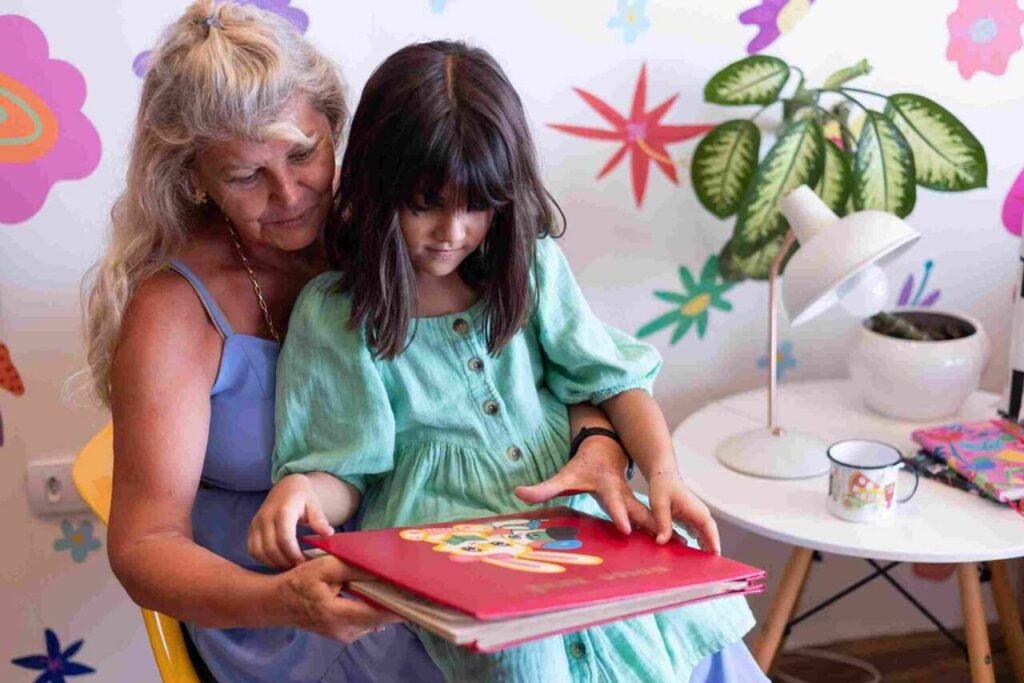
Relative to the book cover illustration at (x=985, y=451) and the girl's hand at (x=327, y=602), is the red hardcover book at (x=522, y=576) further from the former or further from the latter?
the book cover illustration at (x=985, y=451)

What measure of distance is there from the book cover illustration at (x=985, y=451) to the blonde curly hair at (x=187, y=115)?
2.99 ft

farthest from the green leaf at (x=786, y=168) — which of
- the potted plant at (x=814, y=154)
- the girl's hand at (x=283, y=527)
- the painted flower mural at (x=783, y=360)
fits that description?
the girl's hand at (x=283, y=527)

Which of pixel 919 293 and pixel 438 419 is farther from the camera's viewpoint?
pixel 919 293

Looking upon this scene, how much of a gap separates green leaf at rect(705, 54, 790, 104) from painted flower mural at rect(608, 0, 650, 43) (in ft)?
0.44

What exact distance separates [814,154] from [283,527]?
0.99 m

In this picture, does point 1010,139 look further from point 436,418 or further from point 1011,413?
point 436,418

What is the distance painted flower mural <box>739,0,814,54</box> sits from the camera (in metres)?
1.78

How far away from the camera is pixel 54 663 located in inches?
74.1

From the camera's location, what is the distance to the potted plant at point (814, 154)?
5.55ft

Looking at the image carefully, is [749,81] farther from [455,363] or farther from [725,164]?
[455,363]

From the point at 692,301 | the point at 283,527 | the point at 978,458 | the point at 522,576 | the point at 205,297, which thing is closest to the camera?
the point at 522,576

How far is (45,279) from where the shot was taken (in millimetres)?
1676

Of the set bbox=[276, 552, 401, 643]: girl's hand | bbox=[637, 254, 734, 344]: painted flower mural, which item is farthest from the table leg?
bbox=[276, 552, 401, 643]: girl's hand

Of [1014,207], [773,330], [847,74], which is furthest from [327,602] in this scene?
[1014,207]
